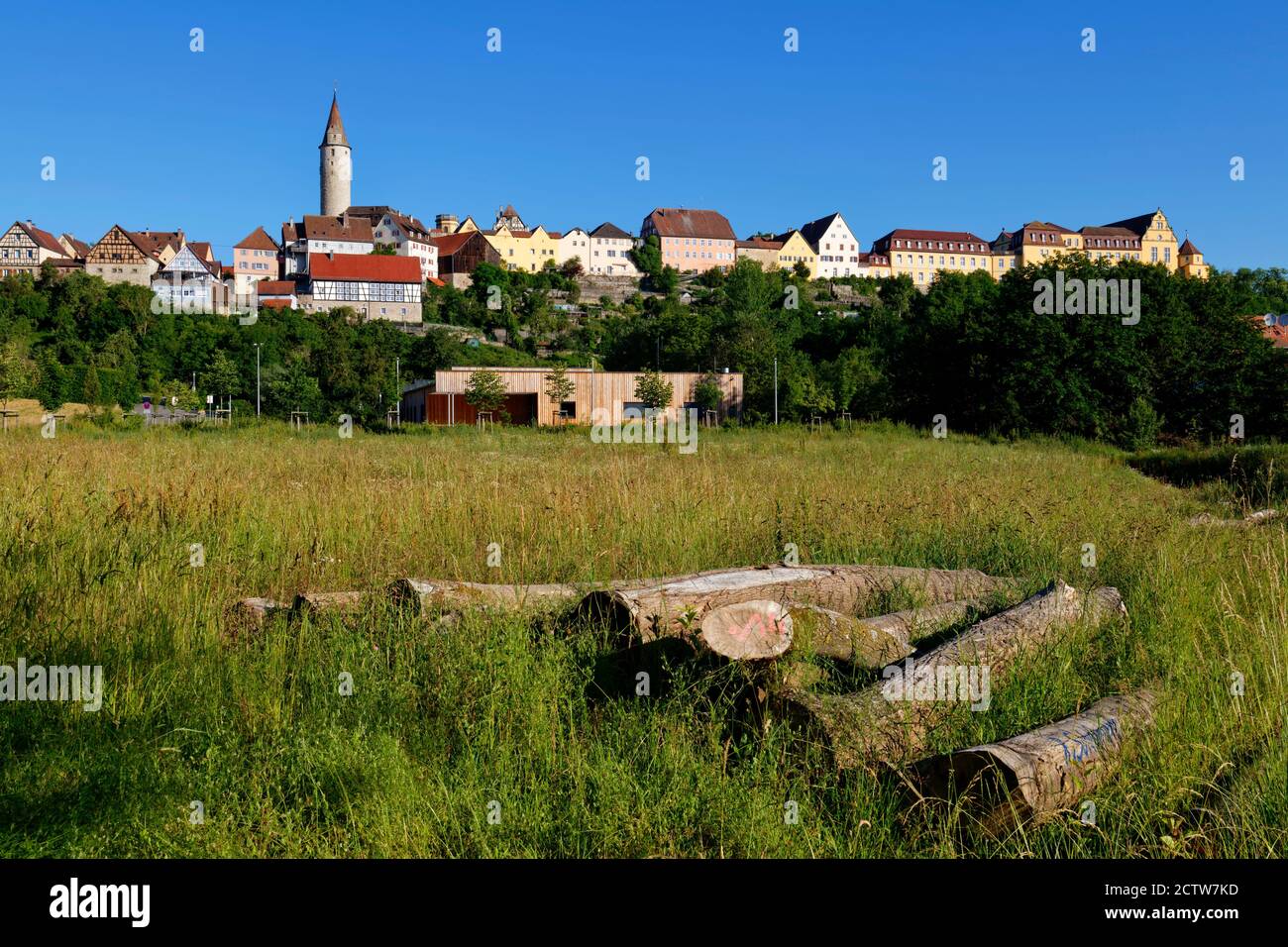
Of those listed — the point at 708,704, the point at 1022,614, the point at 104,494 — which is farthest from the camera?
the point at 104,494

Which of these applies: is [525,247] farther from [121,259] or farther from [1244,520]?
[1244,520]

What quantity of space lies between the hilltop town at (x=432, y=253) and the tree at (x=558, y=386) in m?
62.2

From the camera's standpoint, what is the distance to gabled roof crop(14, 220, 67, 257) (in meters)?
127

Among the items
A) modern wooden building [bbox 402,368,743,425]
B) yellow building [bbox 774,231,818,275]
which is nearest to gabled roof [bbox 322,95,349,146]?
yellow building [bbox 774,231,818,275]

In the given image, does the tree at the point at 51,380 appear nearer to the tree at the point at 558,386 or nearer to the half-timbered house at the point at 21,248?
the tree at the point at 558,386

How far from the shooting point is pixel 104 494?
859 centimetres

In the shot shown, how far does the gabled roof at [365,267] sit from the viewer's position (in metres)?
120

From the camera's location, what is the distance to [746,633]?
485 centimetres

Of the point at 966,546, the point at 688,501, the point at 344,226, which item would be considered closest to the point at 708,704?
the point at 966,546

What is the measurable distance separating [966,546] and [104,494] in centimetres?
803

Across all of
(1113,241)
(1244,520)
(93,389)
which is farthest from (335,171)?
(1244,520)

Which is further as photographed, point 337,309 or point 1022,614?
point 337,309

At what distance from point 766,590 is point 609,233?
15914 cm
